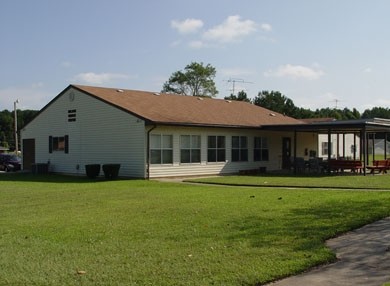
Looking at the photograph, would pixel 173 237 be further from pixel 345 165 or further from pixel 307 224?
pixel 345 165

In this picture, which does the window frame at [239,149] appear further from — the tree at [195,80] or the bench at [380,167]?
the tree at [195,80]

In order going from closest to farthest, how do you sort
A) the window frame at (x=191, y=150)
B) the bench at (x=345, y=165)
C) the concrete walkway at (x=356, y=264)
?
the concrete walkway at (x=356, y=264)
the window frame at (x=191, y=150)
the bench at (x=345, y=165)

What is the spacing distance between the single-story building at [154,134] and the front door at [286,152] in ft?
0.22

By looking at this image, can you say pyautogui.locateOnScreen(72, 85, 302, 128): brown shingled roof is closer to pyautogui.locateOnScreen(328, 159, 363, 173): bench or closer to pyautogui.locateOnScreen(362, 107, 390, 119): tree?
pyautogui.locateOnScreen(328, 159, 363, 173): bench

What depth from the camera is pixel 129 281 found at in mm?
6340

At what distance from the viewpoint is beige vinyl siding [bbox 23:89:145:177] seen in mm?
26312

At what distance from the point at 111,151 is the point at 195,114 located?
5401 mm

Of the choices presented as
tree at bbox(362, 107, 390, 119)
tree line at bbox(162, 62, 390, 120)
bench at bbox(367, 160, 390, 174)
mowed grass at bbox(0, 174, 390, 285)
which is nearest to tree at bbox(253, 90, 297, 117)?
tree line at bbox(162, 62, 390, 120)

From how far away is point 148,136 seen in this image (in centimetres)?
2569

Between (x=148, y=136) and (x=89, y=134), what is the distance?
4.99 metres

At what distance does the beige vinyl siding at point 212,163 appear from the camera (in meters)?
26.7

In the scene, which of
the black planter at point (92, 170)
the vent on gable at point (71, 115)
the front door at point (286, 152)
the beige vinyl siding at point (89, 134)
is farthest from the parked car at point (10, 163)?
the front door at point (286, 152)

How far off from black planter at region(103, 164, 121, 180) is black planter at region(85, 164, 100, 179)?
1.13 m

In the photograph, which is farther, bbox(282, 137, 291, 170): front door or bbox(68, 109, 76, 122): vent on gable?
bbox(282, 137, 291, 170): front door
